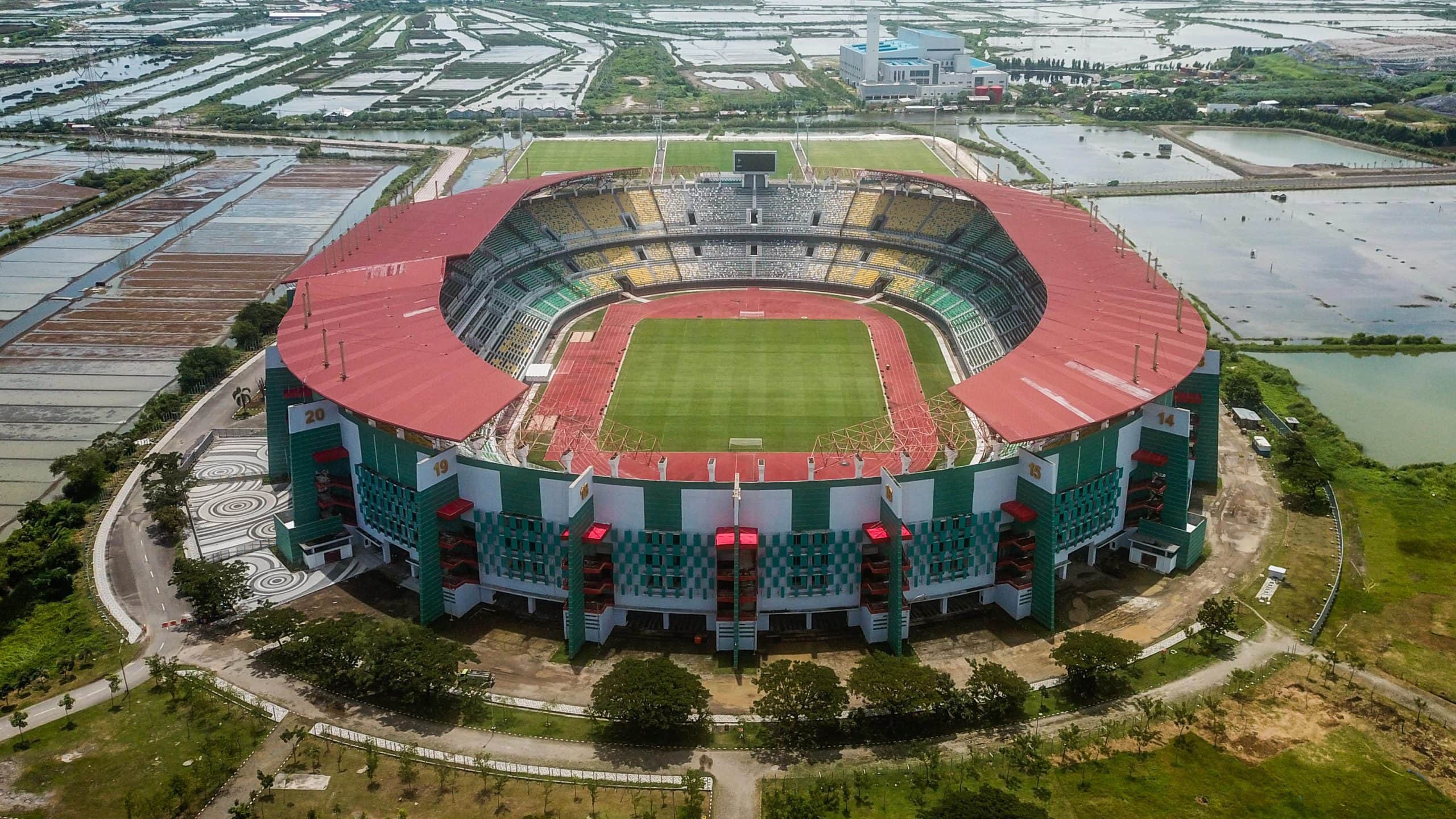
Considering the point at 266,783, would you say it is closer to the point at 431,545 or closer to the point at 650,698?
the point at 431,545

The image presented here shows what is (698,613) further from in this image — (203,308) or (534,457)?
(203,308)

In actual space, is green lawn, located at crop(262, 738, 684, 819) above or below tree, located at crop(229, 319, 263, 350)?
below

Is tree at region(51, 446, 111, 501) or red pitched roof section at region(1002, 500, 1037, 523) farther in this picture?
tree at region(51, 446, 111, 501)

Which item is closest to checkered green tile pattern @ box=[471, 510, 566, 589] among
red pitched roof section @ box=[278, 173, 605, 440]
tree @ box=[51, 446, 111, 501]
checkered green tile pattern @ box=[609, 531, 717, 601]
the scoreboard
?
checkered green tile pattern @ box=[609, 531, 717, 601]

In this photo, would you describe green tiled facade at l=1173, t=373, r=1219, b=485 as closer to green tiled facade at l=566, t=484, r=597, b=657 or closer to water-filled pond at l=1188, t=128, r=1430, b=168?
green tiled facade at l=566, t=484, r=597, b=657

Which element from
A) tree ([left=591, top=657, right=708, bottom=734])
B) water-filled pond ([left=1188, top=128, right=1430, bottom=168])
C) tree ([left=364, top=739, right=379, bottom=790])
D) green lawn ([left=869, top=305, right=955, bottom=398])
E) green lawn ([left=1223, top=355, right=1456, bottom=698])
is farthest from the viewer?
water-filled pond ([left=1188, top=128, right=1430, bottom=168])

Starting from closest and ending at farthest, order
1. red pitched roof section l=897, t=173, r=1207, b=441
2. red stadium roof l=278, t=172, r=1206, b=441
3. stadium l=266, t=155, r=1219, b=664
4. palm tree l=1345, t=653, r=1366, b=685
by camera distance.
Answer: palm tree l=1345, t=653, r=1366, b=685, stadium l=266, t=155, r=1219, b=664, red pitched roof section l=897, t=173, r=1207, b=441, red stadium roof l=278, t=172, r=1206, b=441

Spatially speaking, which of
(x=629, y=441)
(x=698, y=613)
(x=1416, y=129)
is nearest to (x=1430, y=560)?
(x=698, y=613)
